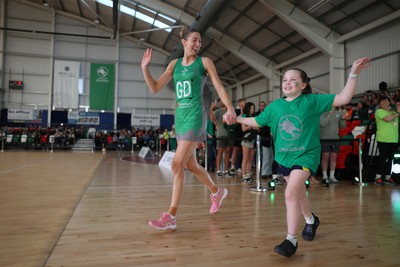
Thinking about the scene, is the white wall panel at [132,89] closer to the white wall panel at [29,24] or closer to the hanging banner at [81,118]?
the hanging banner at [81,118]

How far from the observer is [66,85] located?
72.3 ft

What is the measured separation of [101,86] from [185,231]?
72.7ft

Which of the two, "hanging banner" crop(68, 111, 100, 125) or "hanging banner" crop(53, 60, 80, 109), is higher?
"hanging banner" crop(53, 60, 80, 109)

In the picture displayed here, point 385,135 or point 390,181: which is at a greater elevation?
point 385,135

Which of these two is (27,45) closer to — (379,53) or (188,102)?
(379,53)

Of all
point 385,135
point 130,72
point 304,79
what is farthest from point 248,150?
point 130,72

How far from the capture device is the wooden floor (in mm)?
1706

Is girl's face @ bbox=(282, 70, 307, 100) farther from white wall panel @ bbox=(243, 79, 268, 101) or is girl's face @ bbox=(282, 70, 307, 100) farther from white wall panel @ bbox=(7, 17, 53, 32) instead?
white wall panel @ bbox=(7, 17, 53, 32)

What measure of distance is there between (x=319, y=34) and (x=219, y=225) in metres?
13.0

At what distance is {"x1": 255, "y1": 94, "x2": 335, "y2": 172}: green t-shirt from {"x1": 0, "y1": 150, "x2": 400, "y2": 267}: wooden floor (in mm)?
568

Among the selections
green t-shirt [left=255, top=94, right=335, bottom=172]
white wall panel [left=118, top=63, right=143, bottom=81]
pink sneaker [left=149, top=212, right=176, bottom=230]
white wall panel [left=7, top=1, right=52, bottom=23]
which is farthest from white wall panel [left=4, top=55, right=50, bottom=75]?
green t-shirt [left=255, top=94, right=335, bottom=172]

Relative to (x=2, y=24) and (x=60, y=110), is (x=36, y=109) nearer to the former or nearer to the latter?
(x=60, y=110)

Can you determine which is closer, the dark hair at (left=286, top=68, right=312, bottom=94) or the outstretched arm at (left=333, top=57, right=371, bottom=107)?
the outstretched arm at (left=333, top=57, right=371, bottom=107)

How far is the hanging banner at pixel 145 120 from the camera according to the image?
878 inches
